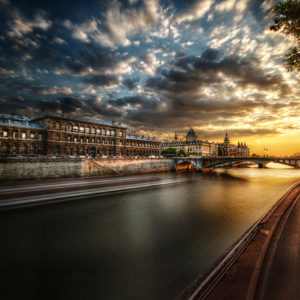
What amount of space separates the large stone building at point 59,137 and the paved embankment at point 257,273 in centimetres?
4537

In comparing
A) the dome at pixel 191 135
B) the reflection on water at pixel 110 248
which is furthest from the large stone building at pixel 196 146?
the reflection on water at pixel 110 248

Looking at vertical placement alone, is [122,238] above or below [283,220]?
below

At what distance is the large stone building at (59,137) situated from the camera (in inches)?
1470

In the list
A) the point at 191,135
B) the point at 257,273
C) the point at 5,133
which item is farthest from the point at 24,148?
the point at 191,135

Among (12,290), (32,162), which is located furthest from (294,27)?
(32,162)

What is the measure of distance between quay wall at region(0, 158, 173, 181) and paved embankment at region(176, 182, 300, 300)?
30.3 metres

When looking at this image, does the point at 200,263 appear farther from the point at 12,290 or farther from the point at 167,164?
the point at 167,164

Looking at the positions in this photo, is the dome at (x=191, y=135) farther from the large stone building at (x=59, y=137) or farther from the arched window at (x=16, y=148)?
the arched window at (x=16, y=148)

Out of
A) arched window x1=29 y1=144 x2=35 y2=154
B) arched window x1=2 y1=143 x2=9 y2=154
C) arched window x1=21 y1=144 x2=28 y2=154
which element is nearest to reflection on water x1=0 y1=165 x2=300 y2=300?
arched window x1=2 y1=143 x2=9 y2=154

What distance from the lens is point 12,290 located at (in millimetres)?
5504

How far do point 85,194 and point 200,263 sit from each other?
16735 millimetres

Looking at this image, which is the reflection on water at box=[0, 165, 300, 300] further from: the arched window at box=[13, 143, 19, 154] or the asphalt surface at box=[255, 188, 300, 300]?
the arched window at box=[13, 143, 19, 154]

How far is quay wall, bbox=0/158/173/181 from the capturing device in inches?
995

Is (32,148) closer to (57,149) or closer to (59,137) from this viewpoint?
(57,149)
